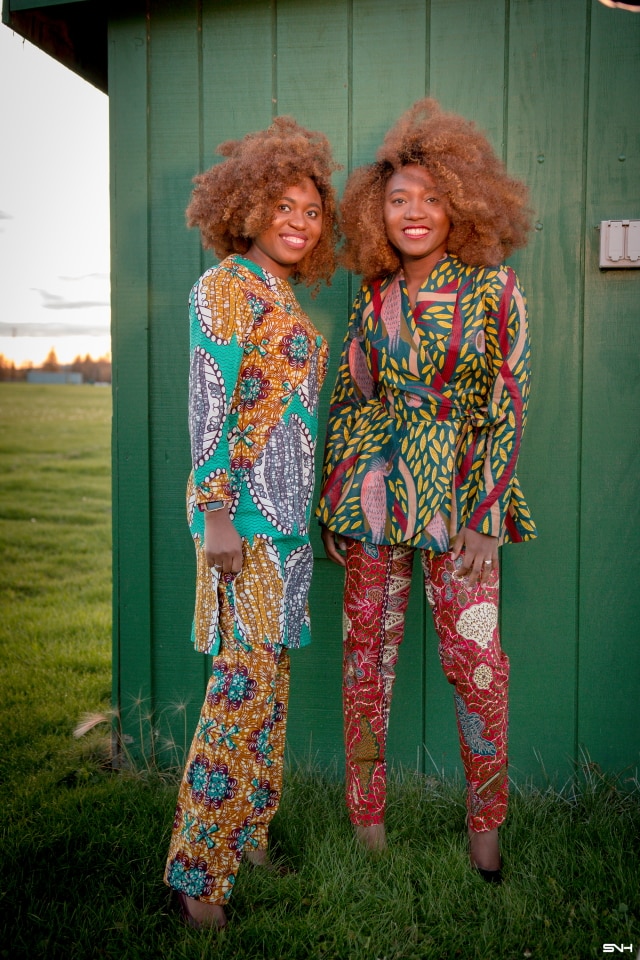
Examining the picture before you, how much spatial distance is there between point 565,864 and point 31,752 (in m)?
1.92

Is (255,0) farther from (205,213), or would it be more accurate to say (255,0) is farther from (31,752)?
(31,752)

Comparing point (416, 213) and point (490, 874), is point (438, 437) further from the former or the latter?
point (490, 874)

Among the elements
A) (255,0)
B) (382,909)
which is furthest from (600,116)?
(382,909)

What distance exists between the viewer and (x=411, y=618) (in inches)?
108

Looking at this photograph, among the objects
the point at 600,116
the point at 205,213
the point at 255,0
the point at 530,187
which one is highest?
the point at 255,0

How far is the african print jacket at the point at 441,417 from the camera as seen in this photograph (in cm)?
203

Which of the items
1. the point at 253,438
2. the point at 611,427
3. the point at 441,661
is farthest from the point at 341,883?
the point at 611,427

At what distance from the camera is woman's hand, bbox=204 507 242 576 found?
6.22 ft

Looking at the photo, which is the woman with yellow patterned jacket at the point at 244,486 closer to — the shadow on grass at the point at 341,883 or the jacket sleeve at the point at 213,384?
the jacket sleeve at the point at 213,384

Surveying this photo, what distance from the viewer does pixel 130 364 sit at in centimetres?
282

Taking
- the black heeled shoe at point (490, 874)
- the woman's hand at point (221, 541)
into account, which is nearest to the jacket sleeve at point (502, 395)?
the woman's hand at point (221, 541)

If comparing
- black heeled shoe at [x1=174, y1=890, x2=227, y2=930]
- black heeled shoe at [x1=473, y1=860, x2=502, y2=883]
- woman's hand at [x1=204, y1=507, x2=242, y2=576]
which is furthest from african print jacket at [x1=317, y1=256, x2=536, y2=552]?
black heeled shoe at [x1=174, y1=890, x2=227, y2=930]

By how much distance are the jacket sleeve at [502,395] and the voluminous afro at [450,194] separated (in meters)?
0.15

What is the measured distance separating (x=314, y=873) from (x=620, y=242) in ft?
6.98
